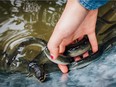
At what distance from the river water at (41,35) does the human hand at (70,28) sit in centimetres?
5

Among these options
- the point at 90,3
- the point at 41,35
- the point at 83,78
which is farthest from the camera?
the point at 41,35

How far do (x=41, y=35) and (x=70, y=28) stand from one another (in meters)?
0.26

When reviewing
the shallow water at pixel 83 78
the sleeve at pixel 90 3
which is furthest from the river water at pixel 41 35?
the sleeve at pixel 90 3

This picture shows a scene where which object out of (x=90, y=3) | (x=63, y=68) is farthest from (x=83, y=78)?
(x=90, y=3)

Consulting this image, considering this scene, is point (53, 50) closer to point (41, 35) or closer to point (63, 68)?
point (63, 68)

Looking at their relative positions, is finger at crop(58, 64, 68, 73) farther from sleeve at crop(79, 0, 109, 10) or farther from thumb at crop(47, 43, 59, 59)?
sleeve at crop(79, 0, 109, 10)

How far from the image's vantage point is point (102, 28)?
3.78ft

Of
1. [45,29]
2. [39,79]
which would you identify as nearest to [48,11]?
[45,29]

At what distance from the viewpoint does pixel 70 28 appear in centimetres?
91

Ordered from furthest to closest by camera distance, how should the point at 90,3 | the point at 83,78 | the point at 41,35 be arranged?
the point at 41,35, the point at 83,78, the point at 90,3

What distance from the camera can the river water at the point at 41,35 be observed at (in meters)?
0.97

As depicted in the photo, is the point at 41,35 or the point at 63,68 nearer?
the point at 63,68

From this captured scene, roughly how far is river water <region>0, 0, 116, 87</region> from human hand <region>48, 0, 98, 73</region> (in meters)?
0.05

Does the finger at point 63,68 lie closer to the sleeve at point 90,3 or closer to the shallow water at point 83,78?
the shallow water at point 83,78
